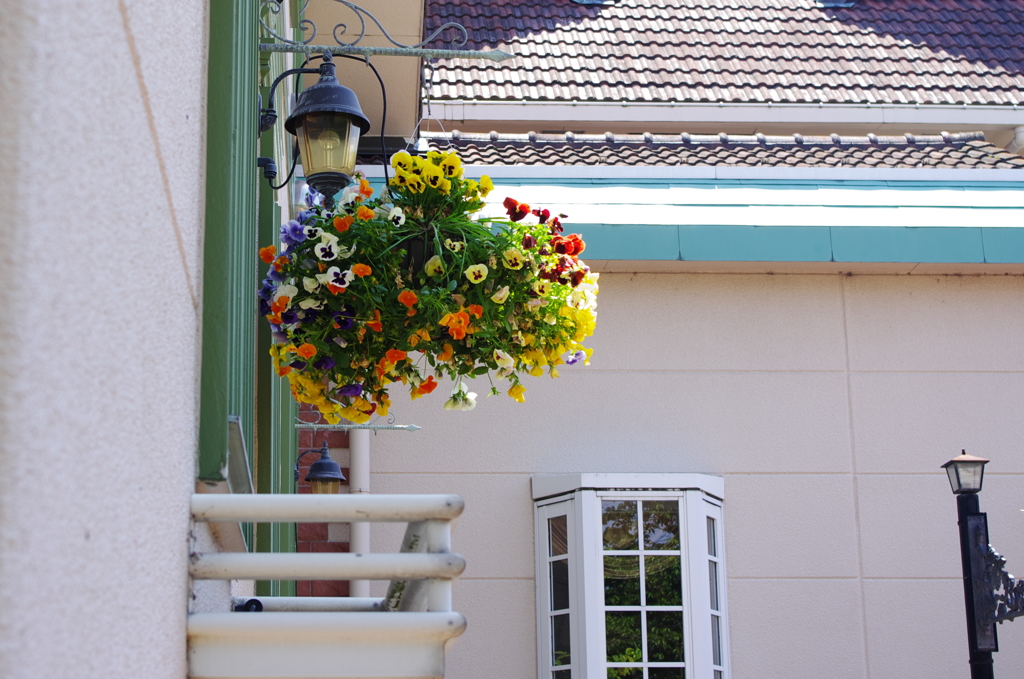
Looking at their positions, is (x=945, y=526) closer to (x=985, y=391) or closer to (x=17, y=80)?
(x=985, y=391)

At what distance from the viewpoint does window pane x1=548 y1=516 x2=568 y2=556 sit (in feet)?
21.0

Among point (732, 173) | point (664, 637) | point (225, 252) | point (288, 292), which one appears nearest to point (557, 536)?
point (664, 637)

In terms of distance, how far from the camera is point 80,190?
0.80 metres

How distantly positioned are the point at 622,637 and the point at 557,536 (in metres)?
0.68

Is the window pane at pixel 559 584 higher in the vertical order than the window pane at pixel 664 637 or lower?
higher

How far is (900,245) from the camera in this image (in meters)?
6.66

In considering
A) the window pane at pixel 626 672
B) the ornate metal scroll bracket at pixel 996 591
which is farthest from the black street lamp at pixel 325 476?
the ornate metal scroll bracket at pixel 996 591

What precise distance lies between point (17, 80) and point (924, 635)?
660 centimetres

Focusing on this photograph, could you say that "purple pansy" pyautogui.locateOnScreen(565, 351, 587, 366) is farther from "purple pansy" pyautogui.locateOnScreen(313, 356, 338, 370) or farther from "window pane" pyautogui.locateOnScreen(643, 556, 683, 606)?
"window pane" pyautogui.locateOnScreen(643, 556, 683, 606)

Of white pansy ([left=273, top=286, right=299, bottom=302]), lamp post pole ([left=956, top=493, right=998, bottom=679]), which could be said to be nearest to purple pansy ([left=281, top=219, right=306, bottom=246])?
white pansy ([left=273, top=286, right=299, bottom=302])

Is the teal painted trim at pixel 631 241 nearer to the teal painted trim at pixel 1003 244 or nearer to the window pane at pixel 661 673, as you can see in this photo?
the teal painted trim at pixel 1003 244

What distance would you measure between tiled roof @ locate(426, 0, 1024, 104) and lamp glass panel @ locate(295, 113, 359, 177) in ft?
18.1

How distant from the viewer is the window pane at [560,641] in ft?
20.5

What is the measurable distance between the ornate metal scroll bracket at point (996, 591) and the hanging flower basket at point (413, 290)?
4223 millimetres
